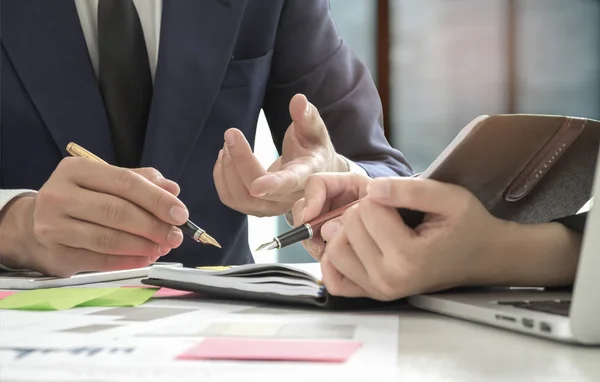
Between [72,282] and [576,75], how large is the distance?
368cm

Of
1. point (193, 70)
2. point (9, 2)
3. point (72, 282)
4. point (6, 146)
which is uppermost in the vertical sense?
point (9, 2)

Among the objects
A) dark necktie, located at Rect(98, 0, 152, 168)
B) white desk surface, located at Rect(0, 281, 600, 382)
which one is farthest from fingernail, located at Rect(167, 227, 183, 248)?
dark necktie, located at Rect(98, 0, 152, 168)

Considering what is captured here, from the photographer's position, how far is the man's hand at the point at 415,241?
19.9 inches

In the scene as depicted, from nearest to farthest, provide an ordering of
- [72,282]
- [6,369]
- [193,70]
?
[6,369], [72,282], [193,70]

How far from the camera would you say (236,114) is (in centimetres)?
147

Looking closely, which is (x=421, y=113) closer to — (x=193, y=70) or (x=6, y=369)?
(x=193, y=70)

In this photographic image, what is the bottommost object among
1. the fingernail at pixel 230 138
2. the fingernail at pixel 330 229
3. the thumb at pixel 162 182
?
the fingernail at pixel 330 229

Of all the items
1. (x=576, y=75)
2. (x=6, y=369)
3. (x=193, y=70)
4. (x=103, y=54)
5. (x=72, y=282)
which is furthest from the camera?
(x=576, y=75)

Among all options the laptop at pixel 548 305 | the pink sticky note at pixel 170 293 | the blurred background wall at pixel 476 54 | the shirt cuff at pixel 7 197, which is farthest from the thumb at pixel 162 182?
the blurred background wall at pixel 476 54

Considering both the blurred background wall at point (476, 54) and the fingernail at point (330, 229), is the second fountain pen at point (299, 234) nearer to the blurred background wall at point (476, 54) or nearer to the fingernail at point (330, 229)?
the fingernail at point (330, 229)

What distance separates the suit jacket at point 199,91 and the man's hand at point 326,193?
1.57ft

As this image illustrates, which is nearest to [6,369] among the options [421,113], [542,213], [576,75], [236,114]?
[542,213]

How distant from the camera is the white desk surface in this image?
372 mm

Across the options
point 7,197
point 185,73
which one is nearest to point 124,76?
point 185,73
